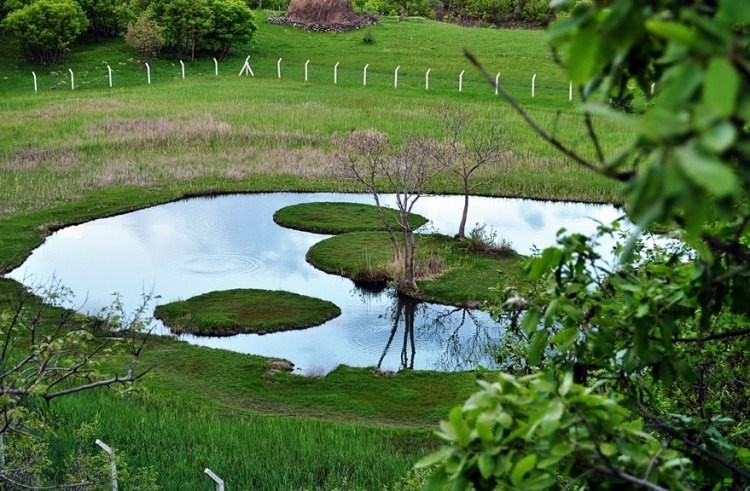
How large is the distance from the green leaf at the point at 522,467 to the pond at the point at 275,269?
11.1 m

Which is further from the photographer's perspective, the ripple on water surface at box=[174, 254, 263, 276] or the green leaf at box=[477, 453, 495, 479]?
the ripple on water surface at box=[174, 254, 263, 276]

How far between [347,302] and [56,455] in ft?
29.4

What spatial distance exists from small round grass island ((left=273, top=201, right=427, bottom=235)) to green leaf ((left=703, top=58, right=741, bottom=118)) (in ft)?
66.4

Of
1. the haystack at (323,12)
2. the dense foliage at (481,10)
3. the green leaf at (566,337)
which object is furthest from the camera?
the dense foliage at (481,10)

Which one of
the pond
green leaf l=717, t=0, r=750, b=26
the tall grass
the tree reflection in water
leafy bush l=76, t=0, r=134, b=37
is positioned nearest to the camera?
green leaf l=717, t=0, r=750, b=26

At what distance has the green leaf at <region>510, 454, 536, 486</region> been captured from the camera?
223 centimetres

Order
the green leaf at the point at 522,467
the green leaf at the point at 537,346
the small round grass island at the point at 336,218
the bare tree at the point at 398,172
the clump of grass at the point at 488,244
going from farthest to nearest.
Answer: the small round grass island at the point at 336,218
the clump of grass at the point at 488,244
the bare tree at the point at 398,172
the green leaf at the point at 537,346
the green leaf at the point at 522,467

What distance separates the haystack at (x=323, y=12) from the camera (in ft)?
178

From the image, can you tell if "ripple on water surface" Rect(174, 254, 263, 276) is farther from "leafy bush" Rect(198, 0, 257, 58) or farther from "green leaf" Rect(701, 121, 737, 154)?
"leafy bush" Rect(198, 0, 257, 58)

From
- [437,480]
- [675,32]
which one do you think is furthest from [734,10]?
[437,480]

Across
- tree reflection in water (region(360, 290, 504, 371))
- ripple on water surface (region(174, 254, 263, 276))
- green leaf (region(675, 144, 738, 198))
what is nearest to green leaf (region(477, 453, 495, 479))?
green leaf (region(675, 144, 738, 198))

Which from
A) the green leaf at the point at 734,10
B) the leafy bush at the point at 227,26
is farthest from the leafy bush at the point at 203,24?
the green leaf at the point at 734,10

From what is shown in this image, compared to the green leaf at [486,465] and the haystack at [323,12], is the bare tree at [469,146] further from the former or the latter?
the haystack at [323,12]

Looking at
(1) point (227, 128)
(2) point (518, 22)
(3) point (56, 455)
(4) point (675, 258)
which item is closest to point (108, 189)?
(1) point (227, 128)
